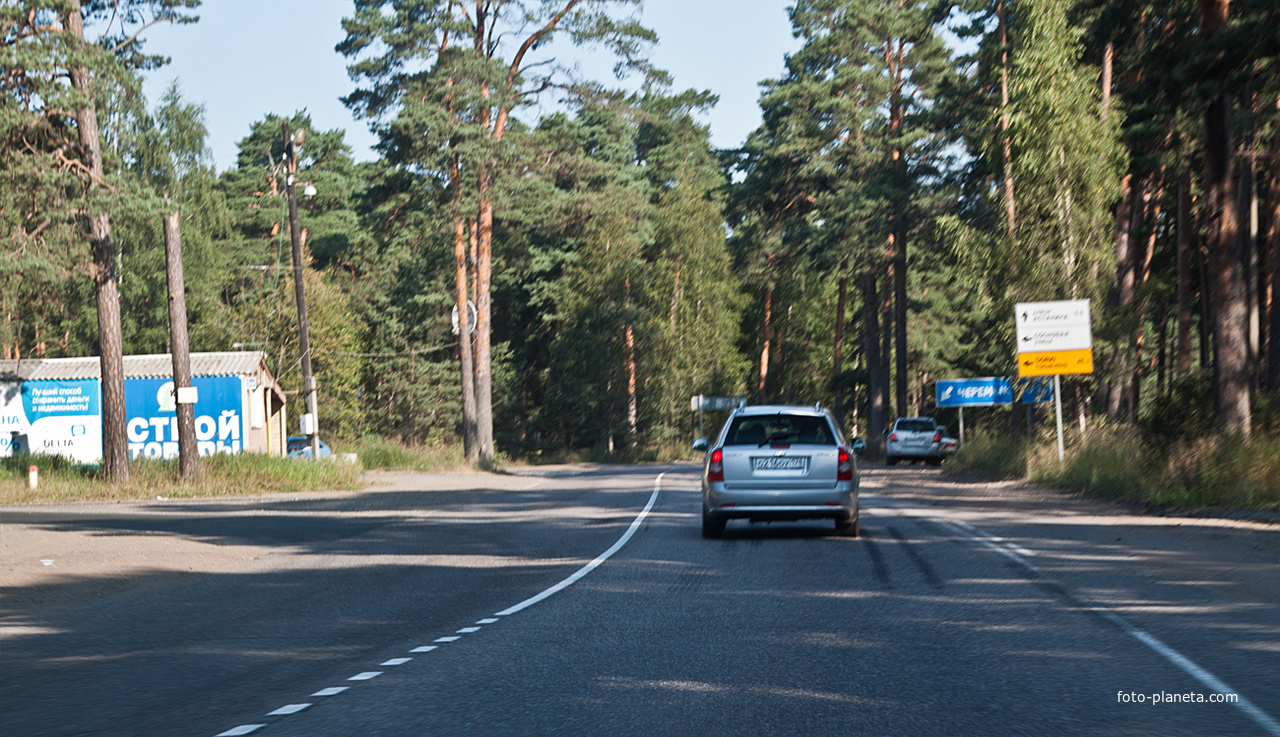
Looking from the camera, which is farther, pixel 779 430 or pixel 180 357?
pixel 180 357

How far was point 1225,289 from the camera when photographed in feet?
72.2

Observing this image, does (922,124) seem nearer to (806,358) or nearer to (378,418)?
(378,418)

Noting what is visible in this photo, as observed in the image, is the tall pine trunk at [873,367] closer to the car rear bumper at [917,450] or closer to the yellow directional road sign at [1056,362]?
the car rear bumper at [917,450]

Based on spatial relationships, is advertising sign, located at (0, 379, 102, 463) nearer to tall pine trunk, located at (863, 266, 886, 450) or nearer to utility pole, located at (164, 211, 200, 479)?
utility pole, located at (164, 211, 200, 479)

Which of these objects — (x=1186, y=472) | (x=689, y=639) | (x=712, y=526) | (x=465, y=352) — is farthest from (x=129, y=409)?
(x=689, y=639)

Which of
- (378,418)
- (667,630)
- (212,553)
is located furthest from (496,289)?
(667,630)

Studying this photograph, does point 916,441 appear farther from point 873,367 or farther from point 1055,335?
point 1055,335

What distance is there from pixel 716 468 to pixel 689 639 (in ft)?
22.9

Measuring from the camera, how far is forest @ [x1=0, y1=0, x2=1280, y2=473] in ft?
96.2

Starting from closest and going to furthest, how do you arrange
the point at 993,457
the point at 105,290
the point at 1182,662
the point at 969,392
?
the point at 1182,662
the point at 105,290
the point at 993,457
the point at 969,392

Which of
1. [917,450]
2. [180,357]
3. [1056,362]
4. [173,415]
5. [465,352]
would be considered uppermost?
[465,352]

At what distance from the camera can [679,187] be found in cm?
7619

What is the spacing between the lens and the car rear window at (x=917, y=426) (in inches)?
1761

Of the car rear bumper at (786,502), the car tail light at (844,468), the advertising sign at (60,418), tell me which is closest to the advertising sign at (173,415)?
the advertising sign at (60,418)
